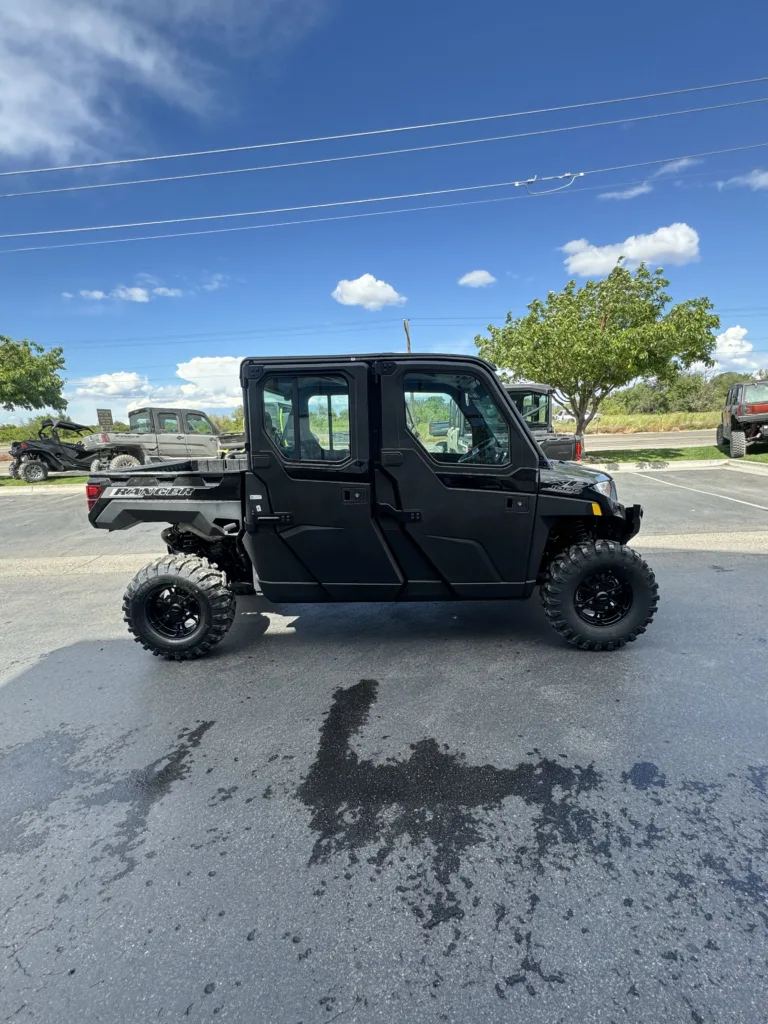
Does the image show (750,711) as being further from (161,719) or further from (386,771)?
(161,719)

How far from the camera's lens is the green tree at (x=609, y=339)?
1407cm

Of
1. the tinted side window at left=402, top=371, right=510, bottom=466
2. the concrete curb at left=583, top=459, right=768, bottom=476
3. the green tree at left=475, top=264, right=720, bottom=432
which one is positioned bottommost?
the concrete curb at left=583, top=459, right=768, bottom=476

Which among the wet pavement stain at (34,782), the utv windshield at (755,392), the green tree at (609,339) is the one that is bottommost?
the wet pavement stain at (34,782)

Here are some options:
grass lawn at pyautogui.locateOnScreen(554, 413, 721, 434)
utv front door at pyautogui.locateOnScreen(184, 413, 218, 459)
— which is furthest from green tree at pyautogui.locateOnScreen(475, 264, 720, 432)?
grass lawn at pyautogui.locateOnScreen(554, 413, 721, 434)

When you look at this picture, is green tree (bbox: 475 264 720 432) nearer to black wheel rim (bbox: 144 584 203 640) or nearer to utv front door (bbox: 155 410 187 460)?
utv front door (bbox: 155 410 187 460)

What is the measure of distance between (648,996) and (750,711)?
6.25 feet

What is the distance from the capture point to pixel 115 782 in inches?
94.1

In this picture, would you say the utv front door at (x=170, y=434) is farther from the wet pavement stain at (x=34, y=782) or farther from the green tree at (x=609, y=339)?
the wet pavement stain at (x=34, y=782)

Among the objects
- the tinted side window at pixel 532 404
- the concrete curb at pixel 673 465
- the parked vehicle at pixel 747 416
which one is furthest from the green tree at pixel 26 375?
the parked vehicle at pixel 747 416

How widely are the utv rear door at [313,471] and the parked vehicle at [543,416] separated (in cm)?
Result: 690

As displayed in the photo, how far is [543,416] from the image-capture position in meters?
11.0

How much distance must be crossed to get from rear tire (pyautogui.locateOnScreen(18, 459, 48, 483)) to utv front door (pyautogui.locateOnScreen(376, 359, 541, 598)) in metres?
16.0

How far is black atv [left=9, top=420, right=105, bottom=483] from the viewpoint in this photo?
15055 mm

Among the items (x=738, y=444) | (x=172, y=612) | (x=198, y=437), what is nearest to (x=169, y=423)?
(x=198, y=437)
